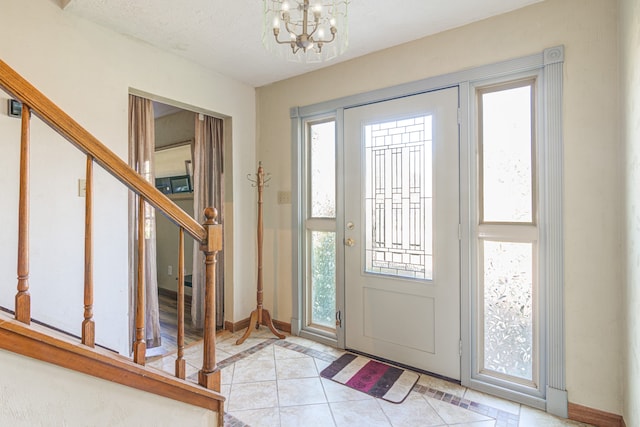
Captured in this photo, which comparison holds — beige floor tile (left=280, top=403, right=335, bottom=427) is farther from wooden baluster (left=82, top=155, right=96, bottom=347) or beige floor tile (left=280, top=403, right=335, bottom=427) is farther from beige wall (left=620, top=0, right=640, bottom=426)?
beige wall (left=620, top=0, right=640, bottom=426)

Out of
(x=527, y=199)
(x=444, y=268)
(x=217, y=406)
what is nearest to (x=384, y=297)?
(x=444, y=268)

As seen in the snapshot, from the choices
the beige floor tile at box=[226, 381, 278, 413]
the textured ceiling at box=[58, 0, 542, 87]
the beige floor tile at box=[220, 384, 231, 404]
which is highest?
the textured ceiling at box=[58, 0, 542, 87]

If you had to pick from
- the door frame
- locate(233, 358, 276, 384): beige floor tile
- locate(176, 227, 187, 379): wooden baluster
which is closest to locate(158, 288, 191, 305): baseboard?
locate(233, 358, 276, 384): beige floor tile

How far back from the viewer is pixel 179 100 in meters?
2.71

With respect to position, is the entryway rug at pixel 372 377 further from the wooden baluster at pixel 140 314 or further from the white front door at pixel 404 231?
the wooden baluster at pixel 140 314

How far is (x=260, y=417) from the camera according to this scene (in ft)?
6.23

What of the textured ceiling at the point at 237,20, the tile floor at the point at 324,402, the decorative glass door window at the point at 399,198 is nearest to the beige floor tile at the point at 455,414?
the tile floor at the point at 324,402

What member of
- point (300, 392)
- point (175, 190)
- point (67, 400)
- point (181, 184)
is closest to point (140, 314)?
point (67, 400)

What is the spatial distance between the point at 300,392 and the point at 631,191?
219 centimetres

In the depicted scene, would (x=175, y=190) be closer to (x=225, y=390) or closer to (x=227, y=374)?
(x=227, y=374)

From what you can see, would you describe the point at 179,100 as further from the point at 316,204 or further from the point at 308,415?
the point at 308,415

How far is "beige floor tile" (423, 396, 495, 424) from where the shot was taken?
1873 millimetres

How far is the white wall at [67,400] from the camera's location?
93 centimetres

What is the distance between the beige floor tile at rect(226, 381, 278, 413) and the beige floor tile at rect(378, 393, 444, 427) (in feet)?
2.31
